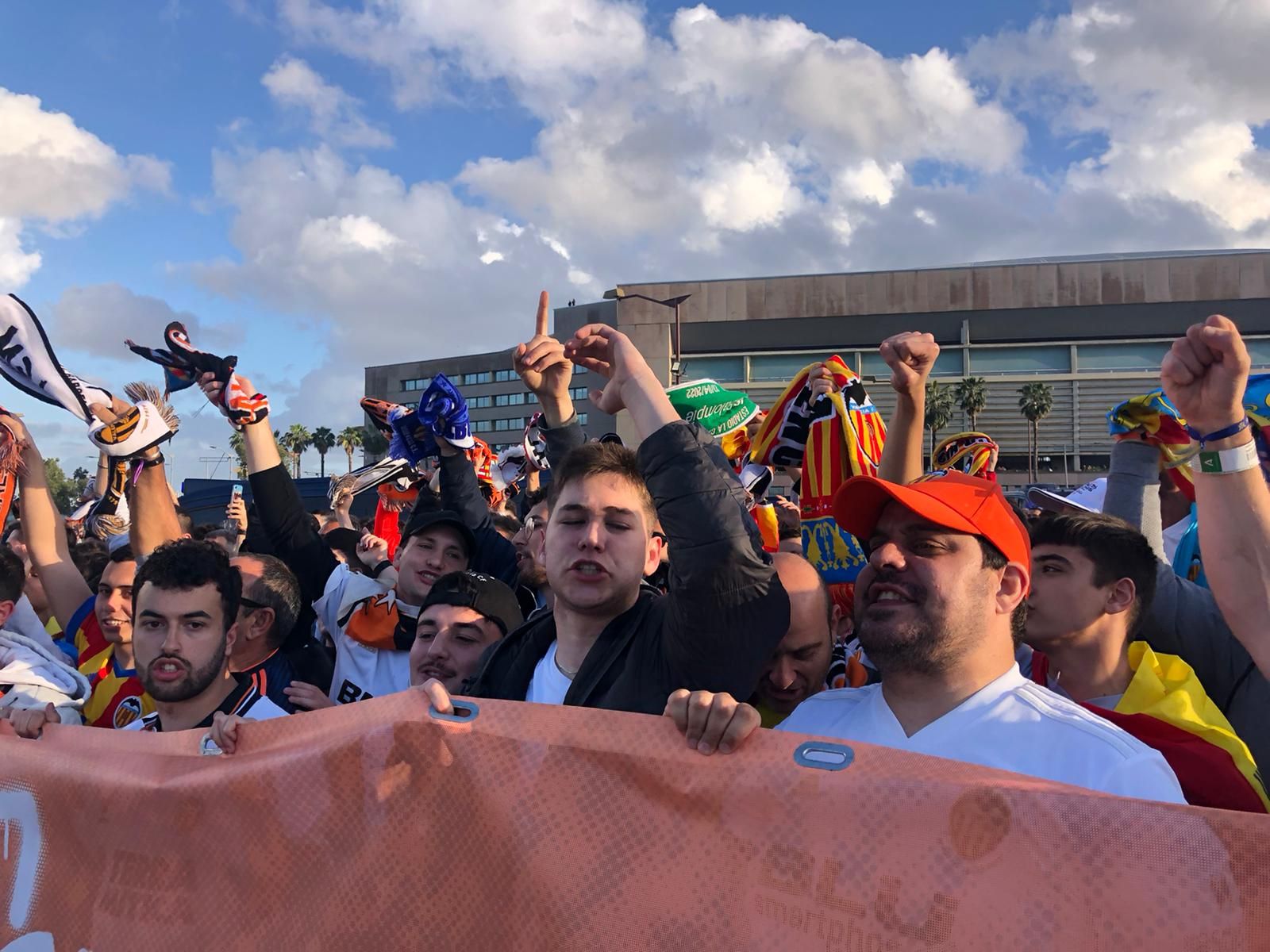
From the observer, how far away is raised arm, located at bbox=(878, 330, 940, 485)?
3119mm

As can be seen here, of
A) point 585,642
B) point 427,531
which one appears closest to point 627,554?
point 585,642

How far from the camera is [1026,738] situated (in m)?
1.93

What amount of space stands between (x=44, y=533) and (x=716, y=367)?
4144 centimetres

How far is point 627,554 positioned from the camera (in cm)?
251

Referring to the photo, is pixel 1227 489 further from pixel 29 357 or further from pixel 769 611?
pixel 29 357

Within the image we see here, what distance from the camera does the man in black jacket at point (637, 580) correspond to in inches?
86.7

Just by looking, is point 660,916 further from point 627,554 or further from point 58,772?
point 58,772

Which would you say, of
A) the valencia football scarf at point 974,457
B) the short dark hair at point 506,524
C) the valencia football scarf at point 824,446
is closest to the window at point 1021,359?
the valencia football scarf at point 974,457

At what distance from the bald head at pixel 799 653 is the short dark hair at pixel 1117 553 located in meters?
0.70

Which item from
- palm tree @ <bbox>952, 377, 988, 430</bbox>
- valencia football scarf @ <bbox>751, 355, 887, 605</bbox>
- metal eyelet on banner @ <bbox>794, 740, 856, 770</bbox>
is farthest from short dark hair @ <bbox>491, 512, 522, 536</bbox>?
palm tree @ <bbox>952, 377, 988, 430</bbox>

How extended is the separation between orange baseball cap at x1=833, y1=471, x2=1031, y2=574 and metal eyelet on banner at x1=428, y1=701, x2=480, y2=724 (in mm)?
961

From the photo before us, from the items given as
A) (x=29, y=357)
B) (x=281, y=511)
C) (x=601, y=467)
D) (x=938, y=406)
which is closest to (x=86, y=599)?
(x=281, y=511)

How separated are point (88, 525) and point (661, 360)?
35314mm

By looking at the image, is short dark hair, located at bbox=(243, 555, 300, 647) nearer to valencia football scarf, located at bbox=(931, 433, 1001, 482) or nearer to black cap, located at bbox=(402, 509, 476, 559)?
black cap, located at bbox=(402, 509, 476, 559)
